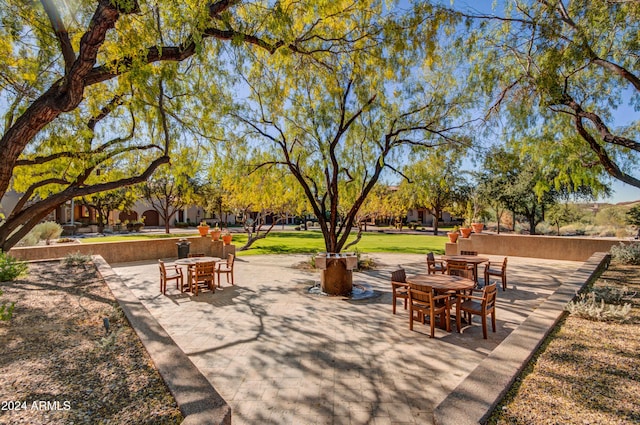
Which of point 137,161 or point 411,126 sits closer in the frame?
point 411,126

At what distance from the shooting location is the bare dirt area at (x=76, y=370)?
2.71 m

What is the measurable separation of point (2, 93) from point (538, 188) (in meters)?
13.5

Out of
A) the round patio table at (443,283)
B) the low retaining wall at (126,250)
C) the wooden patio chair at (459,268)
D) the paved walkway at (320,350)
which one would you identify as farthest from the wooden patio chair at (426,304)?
the low retaining wall at (126,250)

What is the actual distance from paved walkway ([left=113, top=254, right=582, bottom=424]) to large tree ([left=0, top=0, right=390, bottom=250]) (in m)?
3.26

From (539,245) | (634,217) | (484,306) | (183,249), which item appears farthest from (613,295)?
(634,217)

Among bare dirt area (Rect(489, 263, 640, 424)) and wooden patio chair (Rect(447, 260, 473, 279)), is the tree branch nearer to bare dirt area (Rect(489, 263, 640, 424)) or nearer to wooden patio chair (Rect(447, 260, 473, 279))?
bare dirt area (Rect(489, 263, 640, 424))

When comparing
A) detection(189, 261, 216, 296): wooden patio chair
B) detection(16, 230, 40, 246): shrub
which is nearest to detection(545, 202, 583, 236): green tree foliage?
detection(189, 261, 216, 296): wooden patio chair

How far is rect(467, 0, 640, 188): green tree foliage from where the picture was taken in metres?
7.00

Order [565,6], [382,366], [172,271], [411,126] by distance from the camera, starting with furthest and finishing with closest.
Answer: [172,271] → [411,126] → [565,6] → [382,366]

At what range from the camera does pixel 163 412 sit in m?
2.64

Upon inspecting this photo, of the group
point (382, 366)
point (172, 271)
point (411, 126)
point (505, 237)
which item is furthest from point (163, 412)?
point (505, 237)

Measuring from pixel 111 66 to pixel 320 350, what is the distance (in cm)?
511

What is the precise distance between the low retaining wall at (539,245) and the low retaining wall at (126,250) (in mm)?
11675

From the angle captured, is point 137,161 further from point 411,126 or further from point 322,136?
point 411,126
